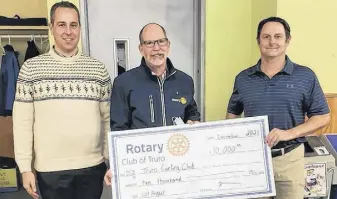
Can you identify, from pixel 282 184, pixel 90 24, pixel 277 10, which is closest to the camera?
pixel 282 184

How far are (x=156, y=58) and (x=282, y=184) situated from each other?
85 cm

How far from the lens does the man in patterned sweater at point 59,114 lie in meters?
1.62

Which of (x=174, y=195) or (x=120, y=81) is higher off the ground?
(x=120, y=81)

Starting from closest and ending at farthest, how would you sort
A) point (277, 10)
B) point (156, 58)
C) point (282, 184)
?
1. point (156, 58)
2. point (282, 184)
3. point (277, 10)

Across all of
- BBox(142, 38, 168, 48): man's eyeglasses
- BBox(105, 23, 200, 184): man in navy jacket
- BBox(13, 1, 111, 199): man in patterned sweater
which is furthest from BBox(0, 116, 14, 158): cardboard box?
BBox(142, 38, 168, 48): man's eyeglasses

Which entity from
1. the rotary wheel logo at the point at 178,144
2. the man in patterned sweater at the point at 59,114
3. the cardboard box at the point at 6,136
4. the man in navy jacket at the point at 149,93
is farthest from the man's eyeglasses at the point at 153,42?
the cardboard box at the point at 6,136

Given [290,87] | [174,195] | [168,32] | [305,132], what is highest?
[168,32]

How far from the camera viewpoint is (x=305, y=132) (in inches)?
62.2

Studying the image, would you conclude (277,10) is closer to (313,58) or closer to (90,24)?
(313,58)

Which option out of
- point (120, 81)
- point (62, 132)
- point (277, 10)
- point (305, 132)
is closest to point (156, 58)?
point (120, 81)

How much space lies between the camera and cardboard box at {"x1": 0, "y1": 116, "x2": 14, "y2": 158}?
12.3 ft

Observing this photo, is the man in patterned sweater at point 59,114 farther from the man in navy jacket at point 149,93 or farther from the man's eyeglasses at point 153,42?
the man's eyeglasses at point 153,42

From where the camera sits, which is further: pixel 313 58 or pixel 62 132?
pixel 313 58

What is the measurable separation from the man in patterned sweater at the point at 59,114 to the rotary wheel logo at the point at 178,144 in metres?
0.40
